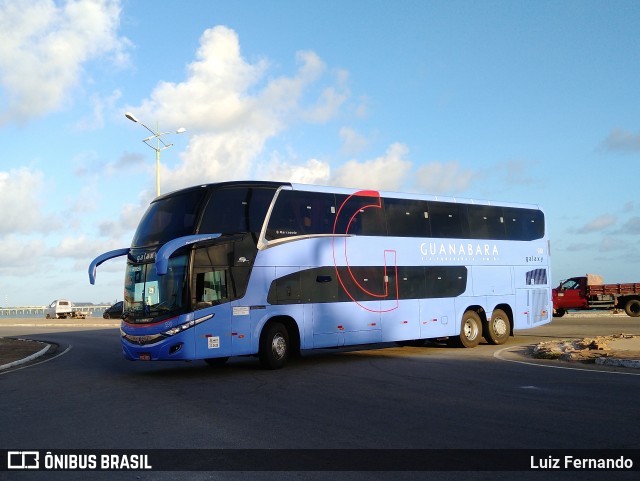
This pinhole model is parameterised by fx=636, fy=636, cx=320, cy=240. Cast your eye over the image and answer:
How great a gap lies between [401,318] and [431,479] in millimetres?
12270

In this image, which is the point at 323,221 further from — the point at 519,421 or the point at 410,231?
the point at 519,421

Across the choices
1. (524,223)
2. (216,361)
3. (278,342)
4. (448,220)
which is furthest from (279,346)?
(524,223)

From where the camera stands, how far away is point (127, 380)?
14172mm

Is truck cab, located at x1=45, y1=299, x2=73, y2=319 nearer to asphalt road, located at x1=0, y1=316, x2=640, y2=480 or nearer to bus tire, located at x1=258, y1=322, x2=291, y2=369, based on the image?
asphalt road, located at x1=0, y1=316, x2=640, y2=480

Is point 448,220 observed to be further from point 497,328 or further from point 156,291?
point 156,291

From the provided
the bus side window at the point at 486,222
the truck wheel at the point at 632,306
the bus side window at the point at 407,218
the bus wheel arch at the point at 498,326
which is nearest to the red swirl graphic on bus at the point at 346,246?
the bus side window at the point at 407,218

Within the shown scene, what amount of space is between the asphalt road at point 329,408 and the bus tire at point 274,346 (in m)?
0.30

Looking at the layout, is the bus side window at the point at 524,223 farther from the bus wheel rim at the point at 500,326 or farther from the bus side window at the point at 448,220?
the bus wheel rim at the point at 500,326

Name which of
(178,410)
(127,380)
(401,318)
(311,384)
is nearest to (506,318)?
(401,318)

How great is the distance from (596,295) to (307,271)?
24.7 metres

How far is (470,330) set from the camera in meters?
20.3

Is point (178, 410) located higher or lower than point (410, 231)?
lower

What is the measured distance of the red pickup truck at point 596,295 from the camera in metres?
35.0

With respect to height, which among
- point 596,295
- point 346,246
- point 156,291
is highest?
point 346,246
